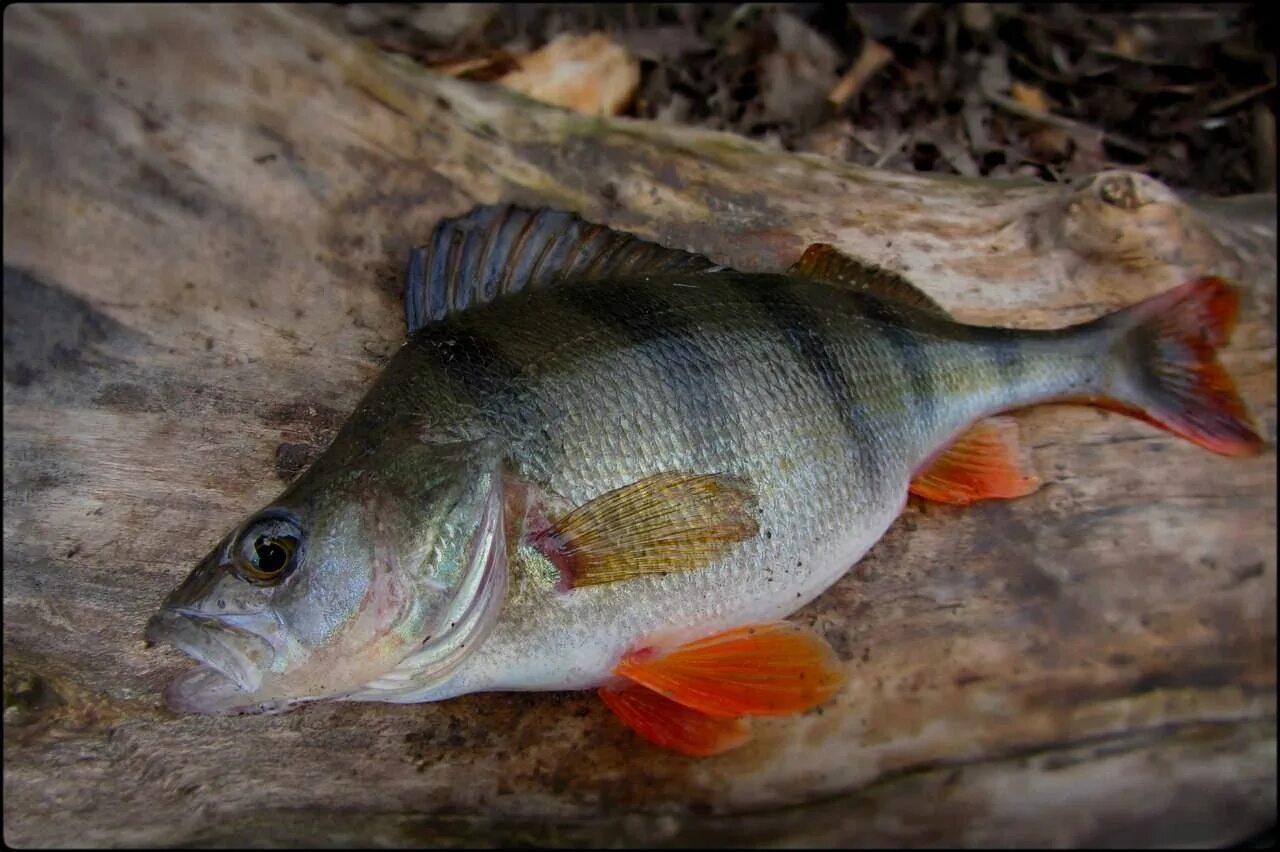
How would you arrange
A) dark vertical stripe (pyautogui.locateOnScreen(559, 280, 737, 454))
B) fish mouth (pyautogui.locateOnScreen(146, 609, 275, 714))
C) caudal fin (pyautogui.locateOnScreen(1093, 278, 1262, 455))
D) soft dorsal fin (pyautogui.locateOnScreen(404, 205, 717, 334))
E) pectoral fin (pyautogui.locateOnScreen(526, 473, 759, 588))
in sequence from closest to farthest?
fish mouth (pyautogui.locateOnScreen(146, 609, 275, 714)) → pectoral fin (pyautogui.locateOnScreen(526, 473, 759, 588)) → dark vertical stripe (pyautogui.locateOnScreen(559, 280, 737, 454)) → soft dorsal fin (pyautogui.locateOnScreen(404, 205, 717, 334)) → caudal fin (pyautogui.locateOnScreen(1093, 278, 1262, 455))

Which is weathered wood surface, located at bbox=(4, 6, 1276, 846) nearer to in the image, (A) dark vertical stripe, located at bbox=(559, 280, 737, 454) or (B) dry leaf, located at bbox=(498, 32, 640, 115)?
(A) dark vertical stripe, located at bbox=(559, 280, 737, 454)

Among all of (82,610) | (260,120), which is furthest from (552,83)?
(82,610)

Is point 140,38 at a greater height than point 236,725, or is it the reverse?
point 140,38

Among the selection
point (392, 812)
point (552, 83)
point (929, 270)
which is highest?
point (552, 83)

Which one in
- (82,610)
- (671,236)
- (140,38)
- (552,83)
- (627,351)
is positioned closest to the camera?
(627,351)

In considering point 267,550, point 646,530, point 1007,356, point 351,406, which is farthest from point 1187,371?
point 267,550

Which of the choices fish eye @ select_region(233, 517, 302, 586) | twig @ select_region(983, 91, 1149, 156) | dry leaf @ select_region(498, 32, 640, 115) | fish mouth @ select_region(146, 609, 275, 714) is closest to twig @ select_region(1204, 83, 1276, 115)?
twig @ select_region(983, 91, 1149, 156)

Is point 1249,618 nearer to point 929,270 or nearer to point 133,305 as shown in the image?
point 929,270
